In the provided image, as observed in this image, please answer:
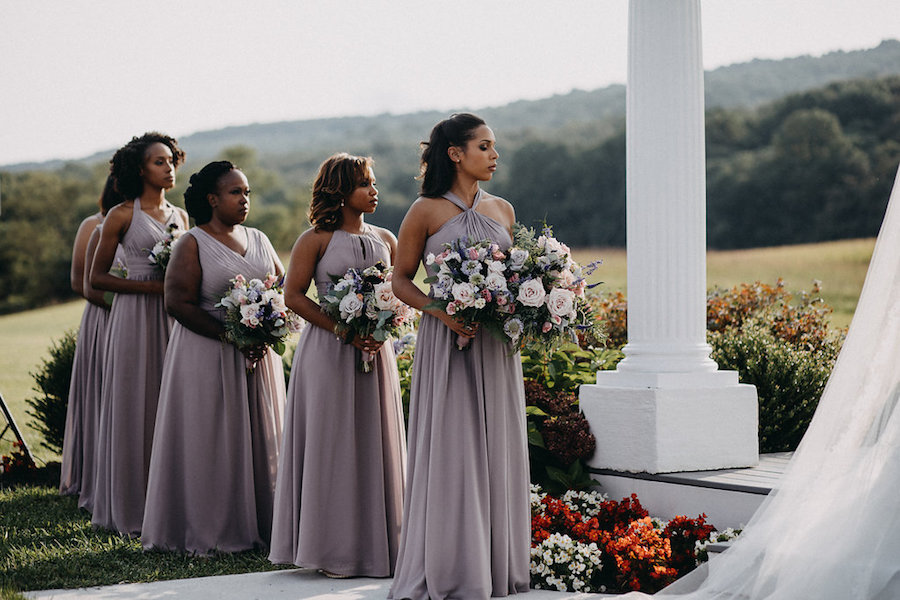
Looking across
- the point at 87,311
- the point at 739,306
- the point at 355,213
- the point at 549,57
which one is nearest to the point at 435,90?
the point at 549,57

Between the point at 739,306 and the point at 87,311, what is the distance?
6826 mm

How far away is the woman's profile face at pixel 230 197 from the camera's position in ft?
21.6

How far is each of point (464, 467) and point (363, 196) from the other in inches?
73.4

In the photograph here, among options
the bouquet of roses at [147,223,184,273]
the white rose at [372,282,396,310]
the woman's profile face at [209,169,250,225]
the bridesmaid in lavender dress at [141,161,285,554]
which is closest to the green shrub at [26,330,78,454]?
the bouquet of roses at [147,223,184,273]

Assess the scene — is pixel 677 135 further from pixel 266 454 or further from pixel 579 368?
pixel 266 454

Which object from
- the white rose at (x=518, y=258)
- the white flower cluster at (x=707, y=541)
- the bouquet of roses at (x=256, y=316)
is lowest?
the white flower cluster at (x=707, y=541)

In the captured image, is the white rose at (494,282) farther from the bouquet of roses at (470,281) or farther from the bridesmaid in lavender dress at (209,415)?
the bridesmaid in lavender dress at (209,415)

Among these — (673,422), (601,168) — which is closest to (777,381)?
(673,422)

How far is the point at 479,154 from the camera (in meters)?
4.98

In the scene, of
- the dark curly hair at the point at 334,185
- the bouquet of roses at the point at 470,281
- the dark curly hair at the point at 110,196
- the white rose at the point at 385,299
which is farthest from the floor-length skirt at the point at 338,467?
the dark curly hair at the point at 110,196

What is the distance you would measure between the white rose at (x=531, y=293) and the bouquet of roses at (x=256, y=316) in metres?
2.17

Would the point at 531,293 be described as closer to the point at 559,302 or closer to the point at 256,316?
the point at 559,302

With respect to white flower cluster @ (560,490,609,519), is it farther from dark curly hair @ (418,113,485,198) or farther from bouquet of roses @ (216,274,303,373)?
dark curly hair @ (418,113,485,198)

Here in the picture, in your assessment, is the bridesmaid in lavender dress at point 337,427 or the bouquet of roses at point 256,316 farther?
the bouquet of roses at point 256,316
